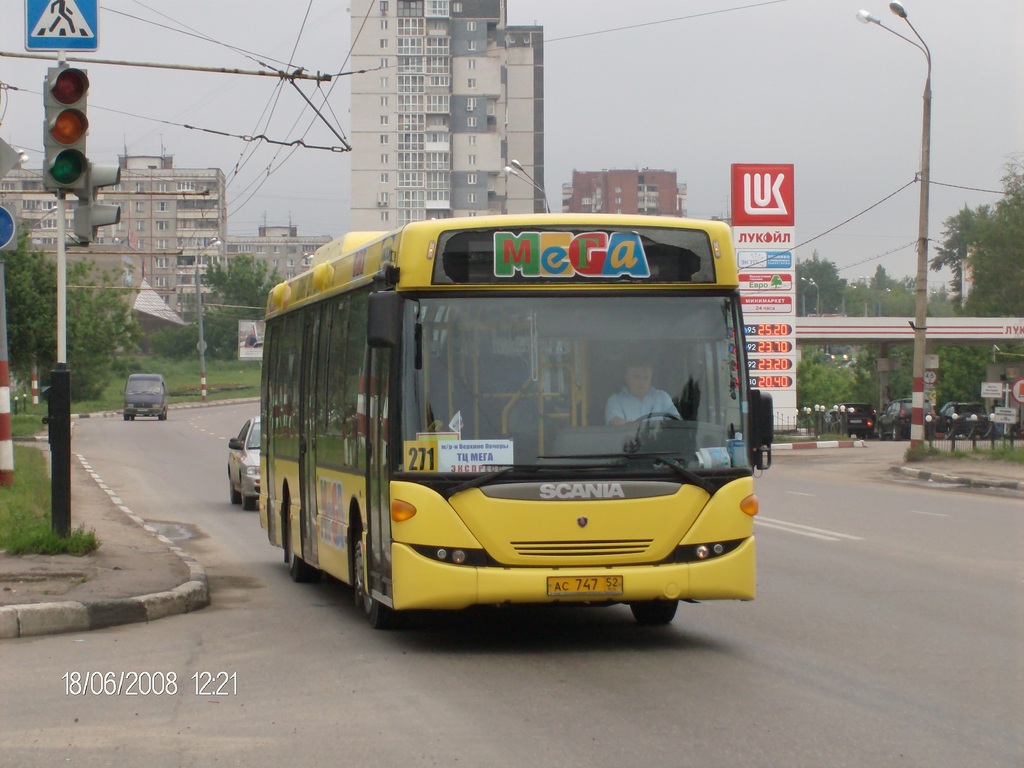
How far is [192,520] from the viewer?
69.6ft

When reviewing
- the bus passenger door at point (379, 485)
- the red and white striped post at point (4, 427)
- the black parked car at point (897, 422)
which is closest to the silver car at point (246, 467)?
the red and white striped post at point (4, 427)

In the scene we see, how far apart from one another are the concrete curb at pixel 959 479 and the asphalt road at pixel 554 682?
47.1ft

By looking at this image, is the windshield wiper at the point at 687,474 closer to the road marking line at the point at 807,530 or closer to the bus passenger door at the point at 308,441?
the bus passenger door at the point at 308,441

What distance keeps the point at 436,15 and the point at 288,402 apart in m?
117

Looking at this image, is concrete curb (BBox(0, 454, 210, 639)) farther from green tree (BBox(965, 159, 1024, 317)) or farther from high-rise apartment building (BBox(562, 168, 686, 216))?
high-rise apartment building (BBox(562, 168, 686, 216))

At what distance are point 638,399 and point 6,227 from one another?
7292 millimetres

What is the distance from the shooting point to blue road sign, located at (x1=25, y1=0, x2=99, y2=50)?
12.0 meters

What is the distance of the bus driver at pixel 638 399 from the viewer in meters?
8.96

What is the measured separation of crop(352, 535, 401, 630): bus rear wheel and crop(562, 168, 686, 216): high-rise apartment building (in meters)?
149

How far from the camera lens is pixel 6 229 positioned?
13477 millimetres

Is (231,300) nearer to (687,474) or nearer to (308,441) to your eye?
(308,441)

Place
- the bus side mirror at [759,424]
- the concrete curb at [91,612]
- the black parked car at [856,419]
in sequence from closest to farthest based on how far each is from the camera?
the bus side mirror at [759,424] < the concrete curb at [91,612] < the black parked car at [856,419]

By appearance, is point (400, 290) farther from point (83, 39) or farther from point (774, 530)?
point (774, 530)

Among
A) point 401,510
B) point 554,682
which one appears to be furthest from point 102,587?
point 554,682
